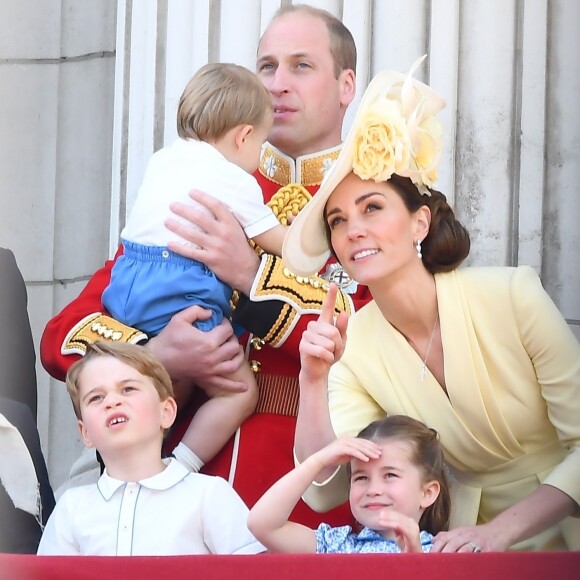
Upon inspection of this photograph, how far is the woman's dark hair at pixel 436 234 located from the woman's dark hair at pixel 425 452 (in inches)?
14.6

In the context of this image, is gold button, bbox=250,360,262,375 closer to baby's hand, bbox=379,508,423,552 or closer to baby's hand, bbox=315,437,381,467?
baby's hand, bbox=315,437,381,467

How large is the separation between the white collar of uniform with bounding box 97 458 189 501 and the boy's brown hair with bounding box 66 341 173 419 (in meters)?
0.16

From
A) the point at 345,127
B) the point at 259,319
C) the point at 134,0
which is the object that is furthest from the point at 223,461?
the point at 134,0

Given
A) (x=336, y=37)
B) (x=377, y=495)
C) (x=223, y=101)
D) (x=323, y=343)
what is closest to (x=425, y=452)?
(x=377, y=495)

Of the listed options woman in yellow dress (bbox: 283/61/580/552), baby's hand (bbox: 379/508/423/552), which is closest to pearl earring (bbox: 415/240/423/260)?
woman in yellow dress (bbox: 283/61/580/552)

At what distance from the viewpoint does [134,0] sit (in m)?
4.95

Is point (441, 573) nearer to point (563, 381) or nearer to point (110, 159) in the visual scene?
point (563, 381)

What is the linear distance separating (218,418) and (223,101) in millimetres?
714

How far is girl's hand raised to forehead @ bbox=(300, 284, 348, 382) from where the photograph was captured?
3.46 metres

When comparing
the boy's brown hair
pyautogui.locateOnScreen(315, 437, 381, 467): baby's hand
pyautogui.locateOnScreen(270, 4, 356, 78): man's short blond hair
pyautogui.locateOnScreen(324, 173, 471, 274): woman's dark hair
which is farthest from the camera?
pyautogui.locateOnScreen(270, 4, 356, 78): man's short blond hair

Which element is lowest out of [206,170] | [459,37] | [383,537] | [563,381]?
[383,537]

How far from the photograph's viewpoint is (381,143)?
366 centimetres

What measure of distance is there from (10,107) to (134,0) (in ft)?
2.37

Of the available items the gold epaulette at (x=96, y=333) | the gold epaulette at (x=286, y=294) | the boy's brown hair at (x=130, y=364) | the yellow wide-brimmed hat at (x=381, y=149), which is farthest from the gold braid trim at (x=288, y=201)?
the boy's brown hair at (x=130, y=364)
